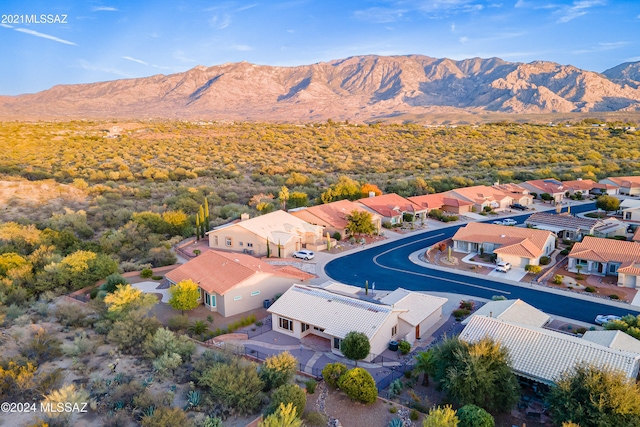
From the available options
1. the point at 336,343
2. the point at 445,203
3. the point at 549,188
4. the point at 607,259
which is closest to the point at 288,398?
the point at 336,343

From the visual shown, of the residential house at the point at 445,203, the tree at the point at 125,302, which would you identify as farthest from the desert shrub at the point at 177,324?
the residential house at the point at 445,203

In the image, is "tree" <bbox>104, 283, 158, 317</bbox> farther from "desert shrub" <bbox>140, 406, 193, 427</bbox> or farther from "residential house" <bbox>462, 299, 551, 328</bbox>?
"residential house" <bbox>462, 299, 551, 328</bbox>

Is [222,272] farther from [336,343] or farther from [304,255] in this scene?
[304,255]

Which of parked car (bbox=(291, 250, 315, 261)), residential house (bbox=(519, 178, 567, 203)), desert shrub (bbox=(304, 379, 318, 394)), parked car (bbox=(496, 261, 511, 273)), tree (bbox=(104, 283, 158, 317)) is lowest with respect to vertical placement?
parked car (bbox=(496, 261, 511, 273))

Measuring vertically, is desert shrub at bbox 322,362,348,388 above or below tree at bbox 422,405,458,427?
below

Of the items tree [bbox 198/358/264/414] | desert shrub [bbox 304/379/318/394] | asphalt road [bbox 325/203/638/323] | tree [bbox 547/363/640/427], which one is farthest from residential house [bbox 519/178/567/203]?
tree [bbox 198/358/264/414]

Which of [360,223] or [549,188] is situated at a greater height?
[549,188]
